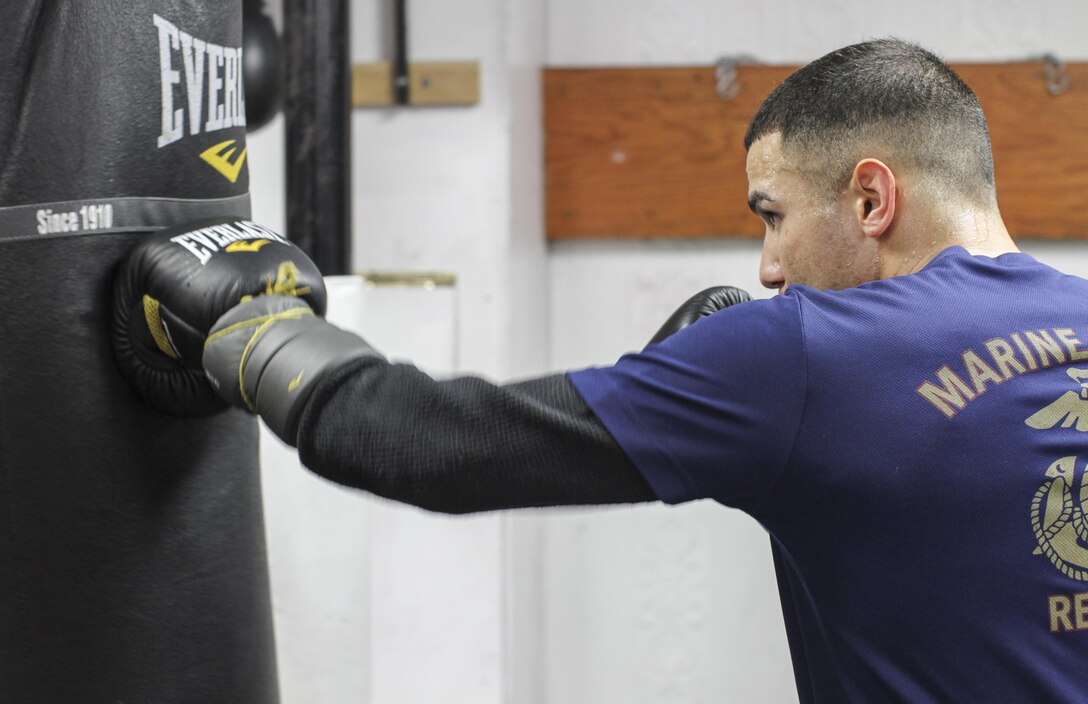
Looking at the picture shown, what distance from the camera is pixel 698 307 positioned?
163 centimetres

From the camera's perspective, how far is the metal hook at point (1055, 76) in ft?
11.7

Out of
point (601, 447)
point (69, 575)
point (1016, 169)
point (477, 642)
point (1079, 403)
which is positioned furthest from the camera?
point (1016, 169)

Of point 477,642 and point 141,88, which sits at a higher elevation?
point 141,88

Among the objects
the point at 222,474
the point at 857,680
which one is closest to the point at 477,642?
the point at 222,474

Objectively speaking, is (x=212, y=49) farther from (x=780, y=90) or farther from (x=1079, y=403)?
(x=1079, y=403)

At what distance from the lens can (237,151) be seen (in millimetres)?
1543

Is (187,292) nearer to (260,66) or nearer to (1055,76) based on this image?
(260,66)

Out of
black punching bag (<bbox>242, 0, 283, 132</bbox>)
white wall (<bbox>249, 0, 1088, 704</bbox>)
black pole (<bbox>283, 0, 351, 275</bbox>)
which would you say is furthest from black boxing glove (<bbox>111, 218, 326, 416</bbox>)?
white wall (<bbox>249, 0, 1088, 704</bbox>)

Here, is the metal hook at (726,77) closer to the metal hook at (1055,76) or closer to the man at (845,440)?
the metal hook at (1055,76)

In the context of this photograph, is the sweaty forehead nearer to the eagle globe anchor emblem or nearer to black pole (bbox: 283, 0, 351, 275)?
the eagle globe anchor emblem

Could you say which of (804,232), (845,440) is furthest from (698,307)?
(845,440)

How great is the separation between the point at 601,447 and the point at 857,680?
419mm

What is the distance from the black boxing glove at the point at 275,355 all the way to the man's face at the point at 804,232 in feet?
1.88

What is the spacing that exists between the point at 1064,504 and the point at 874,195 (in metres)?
0.43
